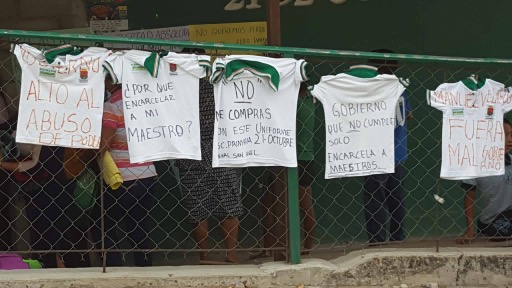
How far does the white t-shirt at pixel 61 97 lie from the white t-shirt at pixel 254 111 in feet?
2.55

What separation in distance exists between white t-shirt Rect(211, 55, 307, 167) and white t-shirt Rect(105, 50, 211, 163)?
15cm

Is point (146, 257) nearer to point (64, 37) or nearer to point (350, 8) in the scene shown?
point (64, 37)

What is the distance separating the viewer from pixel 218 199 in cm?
510

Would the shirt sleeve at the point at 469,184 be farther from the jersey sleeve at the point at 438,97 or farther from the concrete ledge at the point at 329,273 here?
the jersey sleeve at the point at 438,97

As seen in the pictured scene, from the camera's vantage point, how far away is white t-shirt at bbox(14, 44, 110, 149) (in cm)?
421

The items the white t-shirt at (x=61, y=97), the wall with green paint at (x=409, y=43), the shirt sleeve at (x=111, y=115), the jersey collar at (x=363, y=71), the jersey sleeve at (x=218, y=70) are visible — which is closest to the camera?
the white t-shirt at (x=61, y=97)

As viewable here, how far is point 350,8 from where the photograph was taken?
646cm

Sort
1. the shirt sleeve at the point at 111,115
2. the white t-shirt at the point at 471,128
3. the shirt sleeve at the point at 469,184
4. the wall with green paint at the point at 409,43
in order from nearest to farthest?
the shirt sleeve at the point at 111,115 < the white t-shirt at the point at 471,128 < the shirt sleeve at the point at 469,184 < the wall with green paint at the point at 409,43

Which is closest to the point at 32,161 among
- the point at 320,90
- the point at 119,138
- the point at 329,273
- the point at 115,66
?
the point at 119,138

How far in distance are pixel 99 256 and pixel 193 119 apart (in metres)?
2.04

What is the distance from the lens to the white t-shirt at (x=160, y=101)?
438 centimetres

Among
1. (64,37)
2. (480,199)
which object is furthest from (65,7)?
(480,199)

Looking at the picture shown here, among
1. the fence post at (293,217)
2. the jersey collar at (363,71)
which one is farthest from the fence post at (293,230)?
the jersey collar at (363,71)

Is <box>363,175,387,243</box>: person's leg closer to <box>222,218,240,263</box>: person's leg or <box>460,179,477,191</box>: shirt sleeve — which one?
<box>460,179,477,191</box>: shirt sleeve
